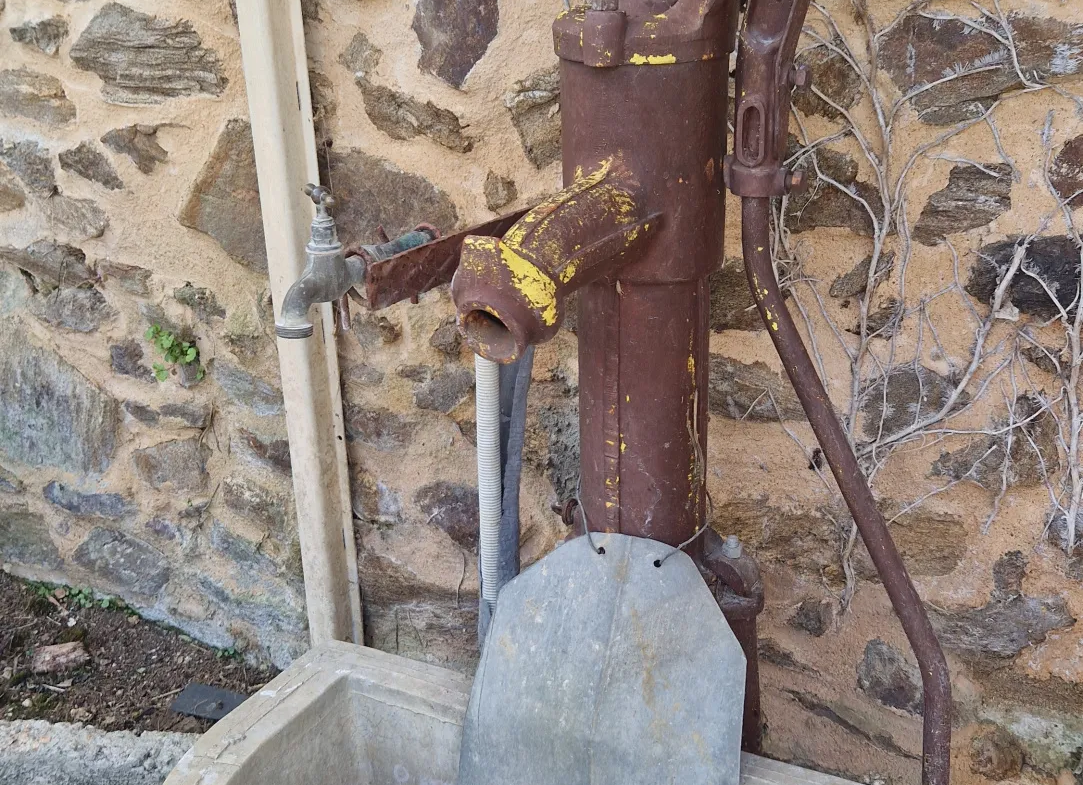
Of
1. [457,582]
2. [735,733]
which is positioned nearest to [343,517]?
[457,582]

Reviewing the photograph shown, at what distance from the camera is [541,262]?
931mm

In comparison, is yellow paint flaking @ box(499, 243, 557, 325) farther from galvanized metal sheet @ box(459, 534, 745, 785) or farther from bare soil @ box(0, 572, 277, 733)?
bare soil @ box(0, 572, 277, 733)

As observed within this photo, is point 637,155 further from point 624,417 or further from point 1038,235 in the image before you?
point 1038,235

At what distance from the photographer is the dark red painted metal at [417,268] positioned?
3.43 feet

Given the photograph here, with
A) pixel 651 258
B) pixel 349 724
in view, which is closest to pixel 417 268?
pixel 651 258

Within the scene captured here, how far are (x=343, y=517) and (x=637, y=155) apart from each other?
105cm

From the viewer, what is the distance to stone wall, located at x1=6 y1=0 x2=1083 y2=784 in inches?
51.4

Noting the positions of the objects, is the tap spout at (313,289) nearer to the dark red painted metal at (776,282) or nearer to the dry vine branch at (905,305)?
the dark red painted metal at (776,282)

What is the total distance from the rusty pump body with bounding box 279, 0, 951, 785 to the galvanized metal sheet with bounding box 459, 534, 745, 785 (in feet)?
0.19

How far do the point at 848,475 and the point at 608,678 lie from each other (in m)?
0.36

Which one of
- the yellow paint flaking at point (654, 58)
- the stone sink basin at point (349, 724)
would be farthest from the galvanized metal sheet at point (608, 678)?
the yellow paint flaking at point (654, 58)

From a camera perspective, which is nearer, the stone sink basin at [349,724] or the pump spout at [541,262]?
the pump spout at [541,262]

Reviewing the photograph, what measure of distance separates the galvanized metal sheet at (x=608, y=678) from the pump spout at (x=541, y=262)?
1.20ft

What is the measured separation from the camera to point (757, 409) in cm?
151
